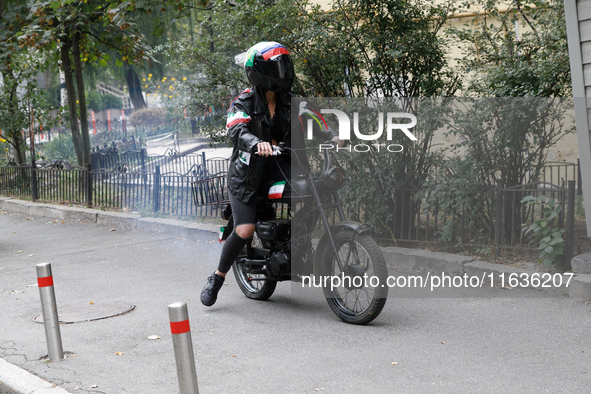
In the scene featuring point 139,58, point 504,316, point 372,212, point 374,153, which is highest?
point 139,58

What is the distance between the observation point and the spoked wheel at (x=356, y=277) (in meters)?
4.62

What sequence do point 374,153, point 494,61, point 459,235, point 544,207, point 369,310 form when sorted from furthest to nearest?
point 494,61 < point 374,153 < point 459,235 < point 544,207 < point 369,310

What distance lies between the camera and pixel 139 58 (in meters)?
16.2

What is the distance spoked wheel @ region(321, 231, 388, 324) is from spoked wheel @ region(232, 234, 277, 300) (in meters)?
0.76

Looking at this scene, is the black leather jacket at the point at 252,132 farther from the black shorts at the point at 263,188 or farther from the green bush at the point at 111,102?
the green bush at the point at 111,102

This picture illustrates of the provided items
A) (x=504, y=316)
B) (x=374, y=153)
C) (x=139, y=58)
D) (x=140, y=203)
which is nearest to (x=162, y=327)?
(x=504, y=316)

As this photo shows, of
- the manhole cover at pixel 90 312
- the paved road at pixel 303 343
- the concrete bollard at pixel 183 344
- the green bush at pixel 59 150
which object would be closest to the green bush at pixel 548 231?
the paved road at pixel 303 343

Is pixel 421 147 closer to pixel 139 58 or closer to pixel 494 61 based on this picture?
pixel 494 61

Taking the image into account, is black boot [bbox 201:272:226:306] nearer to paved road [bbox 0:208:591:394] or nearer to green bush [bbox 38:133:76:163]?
paved road [bbox 0:208:591:394]

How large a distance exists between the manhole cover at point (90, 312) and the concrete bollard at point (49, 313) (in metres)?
1.01

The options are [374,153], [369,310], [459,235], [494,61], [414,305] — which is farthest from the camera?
[494,61]

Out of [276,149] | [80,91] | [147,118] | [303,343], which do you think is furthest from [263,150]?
[147,118]

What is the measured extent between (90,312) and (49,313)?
1.37 m

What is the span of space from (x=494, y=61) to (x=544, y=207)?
2794mm
